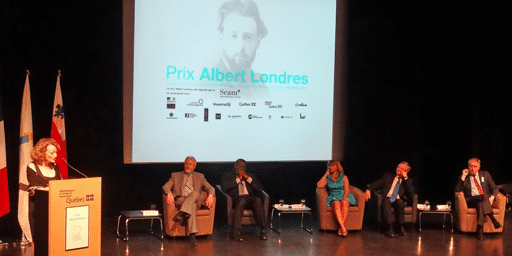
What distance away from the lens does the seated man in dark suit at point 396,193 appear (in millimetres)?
7031

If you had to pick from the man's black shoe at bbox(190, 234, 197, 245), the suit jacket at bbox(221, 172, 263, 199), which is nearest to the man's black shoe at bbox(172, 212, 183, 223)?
the man's black shoe at bbox(190, 234, 197, 245)

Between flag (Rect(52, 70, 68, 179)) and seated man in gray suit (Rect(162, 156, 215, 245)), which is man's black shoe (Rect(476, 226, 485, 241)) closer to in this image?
seated man in gray suit (Rect(162, 156, 215, 245))

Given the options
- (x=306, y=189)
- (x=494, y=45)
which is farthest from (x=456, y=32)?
(x=306, y=189)

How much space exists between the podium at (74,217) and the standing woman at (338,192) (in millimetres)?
3312

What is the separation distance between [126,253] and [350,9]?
15.8 ft

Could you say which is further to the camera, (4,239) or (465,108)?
(465,108)

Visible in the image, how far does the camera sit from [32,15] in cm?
676

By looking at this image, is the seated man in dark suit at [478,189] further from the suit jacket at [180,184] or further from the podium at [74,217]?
the podium at [74,217]

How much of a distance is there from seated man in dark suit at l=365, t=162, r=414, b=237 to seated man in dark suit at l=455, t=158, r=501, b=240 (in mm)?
669

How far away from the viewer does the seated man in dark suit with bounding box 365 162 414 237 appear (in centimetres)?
703

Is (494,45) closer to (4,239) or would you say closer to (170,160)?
(170,160)

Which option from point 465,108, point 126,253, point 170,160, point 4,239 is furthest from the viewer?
point 465,108

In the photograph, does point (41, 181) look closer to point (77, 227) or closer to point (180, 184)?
point (77, 227)

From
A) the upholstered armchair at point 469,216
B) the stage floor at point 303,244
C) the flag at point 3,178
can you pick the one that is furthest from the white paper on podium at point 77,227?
the upholstered armchair at point 469,216
